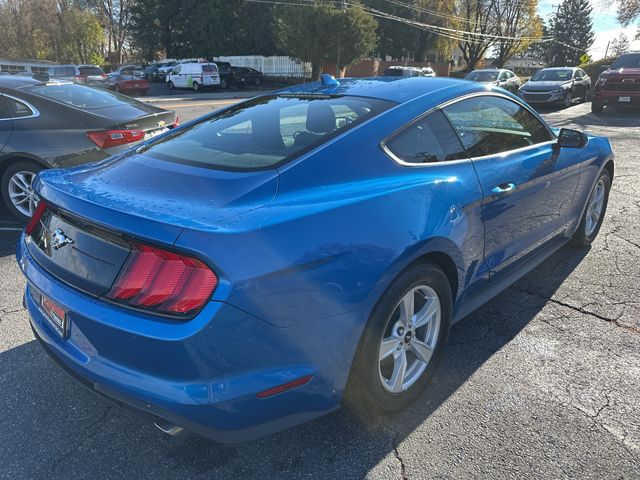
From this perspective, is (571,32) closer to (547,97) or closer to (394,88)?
(547,97)

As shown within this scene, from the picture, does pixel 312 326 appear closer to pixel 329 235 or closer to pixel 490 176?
pixel 329 235

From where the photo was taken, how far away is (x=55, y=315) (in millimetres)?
2188

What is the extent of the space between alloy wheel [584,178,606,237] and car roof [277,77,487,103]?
1.94m

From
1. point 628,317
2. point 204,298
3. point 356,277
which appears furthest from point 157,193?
point 628,317

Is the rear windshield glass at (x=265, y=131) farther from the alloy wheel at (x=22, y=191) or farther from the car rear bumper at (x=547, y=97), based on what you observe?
the car rear bumper at (x=547, y=97)

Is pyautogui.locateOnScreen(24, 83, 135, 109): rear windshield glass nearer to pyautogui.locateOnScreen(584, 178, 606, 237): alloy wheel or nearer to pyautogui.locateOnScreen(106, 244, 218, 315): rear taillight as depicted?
pyautogui.locateOnScreen(106, 244, 218, 315): rear taillight

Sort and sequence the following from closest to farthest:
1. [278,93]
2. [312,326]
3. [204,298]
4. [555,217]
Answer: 1. [204,298]
2. [312,326]
3. [278,93]
4. [555,217]

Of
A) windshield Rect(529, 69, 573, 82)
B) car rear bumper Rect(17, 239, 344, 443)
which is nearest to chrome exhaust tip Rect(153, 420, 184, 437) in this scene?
car rear bumper Rect(17, 239, 344, 443)

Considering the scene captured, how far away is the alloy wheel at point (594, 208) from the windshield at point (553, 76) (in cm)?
1578

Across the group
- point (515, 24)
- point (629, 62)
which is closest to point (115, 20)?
point (515, 24)

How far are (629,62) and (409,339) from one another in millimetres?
17242

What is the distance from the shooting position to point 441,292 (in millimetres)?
2590

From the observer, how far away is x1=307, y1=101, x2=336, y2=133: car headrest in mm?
2569

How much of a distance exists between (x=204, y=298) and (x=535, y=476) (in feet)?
5.39
